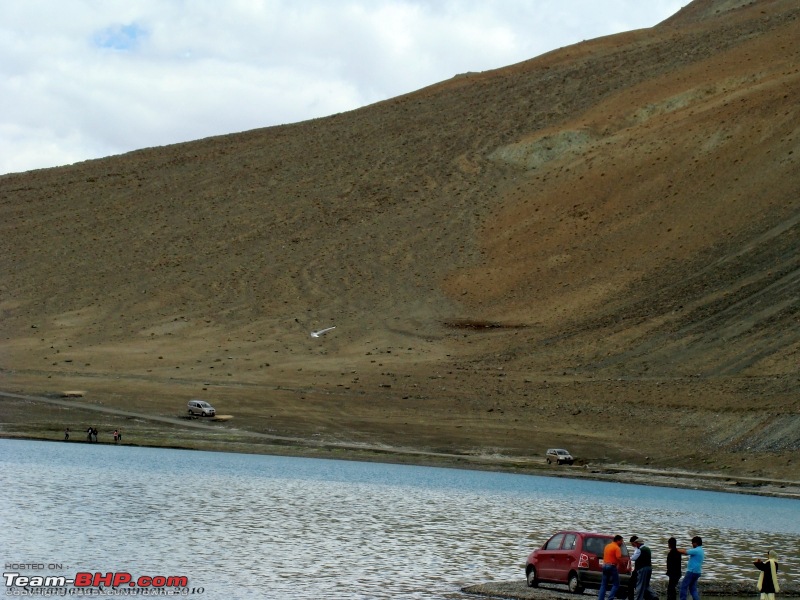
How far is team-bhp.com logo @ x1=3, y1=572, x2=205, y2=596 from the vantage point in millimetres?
24719

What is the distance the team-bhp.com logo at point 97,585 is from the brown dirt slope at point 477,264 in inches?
1836

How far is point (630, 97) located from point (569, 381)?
185ft

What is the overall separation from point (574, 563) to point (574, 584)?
477 millimetres

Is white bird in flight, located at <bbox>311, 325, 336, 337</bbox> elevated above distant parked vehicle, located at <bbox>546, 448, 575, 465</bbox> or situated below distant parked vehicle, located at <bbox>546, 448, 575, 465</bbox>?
above

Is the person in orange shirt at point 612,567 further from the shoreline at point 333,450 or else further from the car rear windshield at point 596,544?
the shoreline at point 333,450

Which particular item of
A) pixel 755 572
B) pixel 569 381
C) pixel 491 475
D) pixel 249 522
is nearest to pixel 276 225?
pixel 569 381

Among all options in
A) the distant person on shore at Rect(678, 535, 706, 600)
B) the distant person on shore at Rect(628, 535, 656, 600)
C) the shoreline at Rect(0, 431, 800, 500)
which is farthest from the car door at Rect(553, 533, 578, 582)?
the shoreline at Rect(0, 431, 800, 500)

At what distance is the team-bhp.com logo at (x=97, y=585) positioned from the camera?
24.7 m

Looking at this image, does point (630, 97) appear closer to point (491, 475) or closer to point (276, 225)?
point (276, 225)

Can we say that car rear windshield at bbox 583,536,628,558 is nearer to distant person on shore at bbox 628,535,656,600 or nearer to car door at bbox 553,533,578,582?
car door at bbox 553,533,578,582

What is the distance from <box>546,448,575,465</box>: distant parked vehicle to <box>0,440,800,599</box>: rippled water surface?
5.64 meters

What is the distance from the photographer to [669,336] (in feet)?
295

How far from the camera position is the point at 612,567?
2566 centimetres

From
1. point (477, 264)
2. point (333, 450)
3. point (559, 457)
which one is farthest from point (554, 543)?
point (477, 264)
